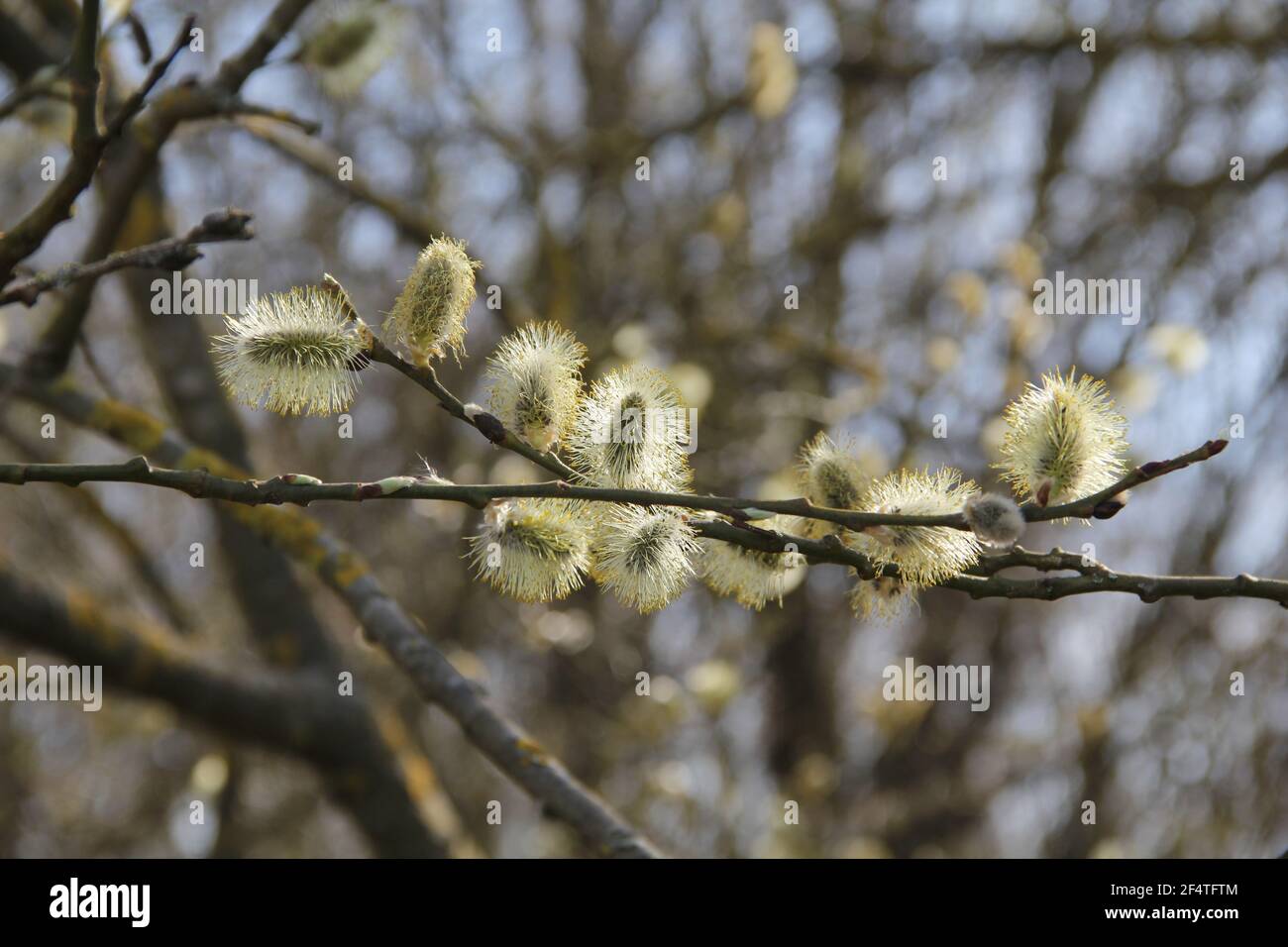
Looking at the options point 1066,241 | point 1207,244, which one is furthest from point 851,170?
point 1207,244

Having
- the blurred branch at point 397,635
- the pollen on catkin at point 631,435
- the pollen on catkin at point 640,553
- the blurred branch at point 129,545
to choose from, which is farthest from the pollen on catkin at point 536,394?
the blurred branch at point 129,545

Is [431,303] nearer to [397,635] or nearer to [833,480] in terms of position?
[833,480]

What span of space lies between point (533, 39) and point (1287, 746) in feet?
14.6

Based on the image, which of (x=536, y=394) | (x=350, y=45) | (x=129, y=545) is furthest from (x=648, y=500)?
(x=129, y=545)

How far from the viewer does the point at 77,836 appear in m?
6.44

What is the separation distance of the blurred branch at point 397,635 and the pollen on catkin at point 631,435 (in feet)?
2.39

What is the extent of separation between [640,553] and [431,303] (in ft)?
1.38

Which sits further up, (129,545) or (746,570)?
(129,545)

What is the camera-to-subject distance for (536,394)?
1552 millimetres

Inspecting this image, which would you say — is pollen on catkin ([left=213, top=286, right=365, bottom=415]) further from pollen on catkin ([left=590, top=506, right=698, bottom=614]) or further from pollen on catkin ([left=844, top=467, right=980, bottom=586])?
pollen on catkin ([left=844, top=467, right=980, bottom=586])

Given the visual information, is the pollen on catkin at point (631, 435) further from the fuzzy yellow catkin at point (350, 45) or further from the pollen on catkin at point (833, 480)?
the fuzzy yellow catkin at point (350, 45)

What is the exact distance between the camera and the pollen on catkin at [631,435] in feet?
4.89

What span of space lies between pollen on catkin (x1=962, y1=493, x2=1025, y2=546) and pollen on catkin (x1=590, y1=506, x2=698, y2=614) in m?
0.36

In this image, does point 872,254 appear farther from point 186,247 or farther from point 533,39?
point 186,247
